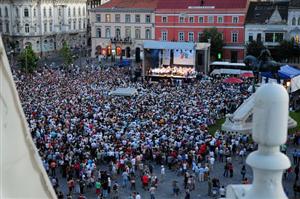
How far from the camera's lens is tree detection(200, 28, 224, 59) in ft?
189

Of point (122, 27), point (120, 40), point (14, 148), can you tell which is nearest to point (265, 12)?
point (122, 27)

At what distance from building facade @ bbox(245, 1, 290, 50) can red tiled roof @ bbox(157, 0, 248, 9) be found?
5.52ft

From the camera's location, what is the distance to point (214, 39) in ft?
189

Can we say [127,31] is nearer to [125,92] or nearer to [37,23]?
[37,23]

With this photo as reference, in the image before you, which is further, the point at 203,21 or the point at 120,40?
the point at 120,40

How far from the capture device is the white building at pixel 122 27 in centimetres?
6512

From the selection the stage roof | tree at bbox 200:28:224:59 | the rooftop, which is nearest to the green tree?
the stage roof

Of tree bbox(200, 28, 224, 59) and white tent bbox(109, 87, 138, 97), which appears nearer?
white tent bbox(109, 87, 138, 97)

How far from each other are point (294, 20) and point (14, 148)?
5697cm

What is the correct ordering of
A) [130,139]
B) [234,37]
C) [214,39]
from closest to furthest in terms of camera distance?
[130,139]
[214,39]
[234,37]

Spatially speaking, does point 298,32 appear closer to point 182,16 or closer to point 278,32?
point 278,32

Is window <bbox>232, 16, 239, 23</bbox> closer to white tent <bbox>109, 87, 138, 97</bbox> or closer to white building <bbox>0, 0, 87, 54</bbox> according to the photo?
white tent <bbox>109, 87, 138, 97</bbox>

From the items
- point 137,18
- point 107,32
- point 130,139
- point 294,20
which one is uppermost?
point 137,18

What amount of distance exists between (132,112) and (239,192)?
2739cm
